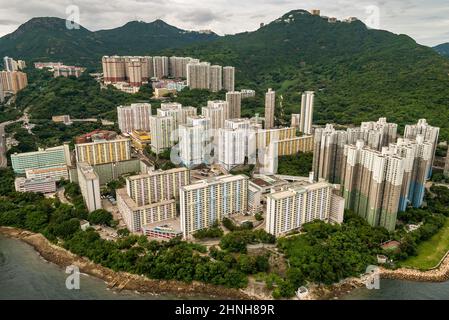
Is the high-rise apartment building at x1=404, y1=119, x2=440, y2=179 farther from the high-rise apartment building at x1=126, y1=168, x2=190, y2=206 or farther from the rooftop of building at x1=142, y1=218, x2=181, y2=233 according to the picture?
the rooftop of building at x1=142, y1=218, x2=181, y2=233

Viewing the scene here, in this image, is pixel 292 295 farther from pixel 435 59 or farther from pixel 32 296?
pixel 435 59

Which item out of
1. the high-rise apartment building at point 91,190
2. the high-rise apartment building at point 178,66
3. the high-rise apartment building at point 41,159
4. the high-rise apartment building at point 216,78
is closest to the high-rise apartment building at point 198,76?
the high-rise apartment building at point 216,78

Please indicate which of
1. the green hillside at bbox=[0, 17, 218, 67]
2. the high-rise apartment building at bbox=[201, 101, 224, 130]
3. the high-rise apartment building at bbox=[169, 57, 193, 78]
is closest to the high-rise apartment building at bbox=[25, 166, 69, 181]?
the high-rise apartment building at bbox=[201, 101, 224, 130]

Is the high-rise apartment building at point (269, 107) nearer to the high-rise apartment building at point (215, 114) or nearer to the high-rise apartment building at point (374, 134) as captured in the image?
the high-rise apartment building at point (215, 114)

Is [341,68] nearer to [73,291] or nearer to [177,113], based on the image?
[177,113]

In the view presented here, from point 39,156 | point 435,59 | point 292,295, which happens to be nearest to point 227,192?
point 292,295
